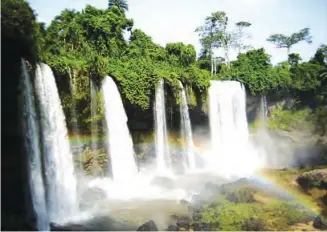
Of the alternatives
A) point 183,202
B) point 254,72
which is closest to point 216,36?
point 254,72

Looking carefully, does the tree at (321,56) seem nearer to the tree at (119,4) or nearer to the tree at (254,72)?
the tree at (254,72)

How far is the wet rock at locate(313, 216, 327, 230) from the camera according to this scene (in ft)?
40.7

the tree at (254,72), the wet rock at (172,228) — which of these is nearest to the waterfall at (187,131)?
the tree at (254,72)

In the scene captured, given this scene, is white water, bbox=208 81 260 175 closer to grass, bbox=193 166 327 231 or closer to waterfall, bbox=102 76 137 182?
waterfall, bbox=102 76 137 182

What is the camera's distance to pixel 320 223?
41.1 feet

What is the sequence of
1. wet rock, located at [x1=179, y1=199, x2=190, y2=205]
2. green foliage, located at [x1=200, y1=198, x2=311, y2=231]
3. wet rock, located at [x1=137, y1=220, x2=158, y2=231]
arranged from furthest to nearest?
wet rock, located at [x1=179, y1=199, x2=190, y2=205], green foliage, located at [x1=200, y1=198, x2=311, y2=231], wet rock, located at [x1=137, y1=220, x2=158, y2=231]

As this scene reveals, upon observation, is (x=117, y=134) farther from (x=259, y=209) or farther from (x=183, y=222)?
(x=259, y=209)

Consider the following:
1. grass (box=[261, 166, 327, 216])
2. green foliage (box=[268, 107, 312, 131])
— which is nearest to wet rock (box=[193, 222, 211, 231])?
grass (box=[261, 166, 327, 216])

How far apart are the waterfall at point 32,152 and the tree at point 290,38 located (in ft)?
134

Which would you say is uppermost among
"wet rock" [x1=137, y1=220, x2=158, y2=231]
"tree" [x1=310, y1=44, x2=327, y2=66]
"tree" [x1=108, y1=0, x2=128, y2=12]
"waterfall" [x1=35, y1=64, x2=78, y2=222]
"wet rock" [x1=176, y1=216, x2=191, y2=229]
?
"tree" [x1=108, y1=0, x2=128, y2=12]

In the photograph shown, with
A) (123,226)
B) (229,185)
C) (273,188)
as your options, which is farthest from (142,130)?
(123,226)

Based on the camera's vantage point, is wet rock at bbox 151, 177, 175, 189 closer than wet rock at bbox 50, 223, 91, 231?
No

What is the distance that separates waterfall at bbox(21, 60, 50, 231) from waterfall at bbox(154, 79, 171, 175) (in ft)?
35.1

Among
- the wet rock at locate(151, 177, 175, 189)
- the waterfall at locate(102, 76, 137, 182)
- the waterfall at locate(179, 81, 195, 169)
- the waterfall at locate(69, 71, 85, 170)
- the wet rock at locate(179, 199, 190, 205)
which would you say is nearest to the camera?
the wet rock at locate(179, 199, 190, 205)
